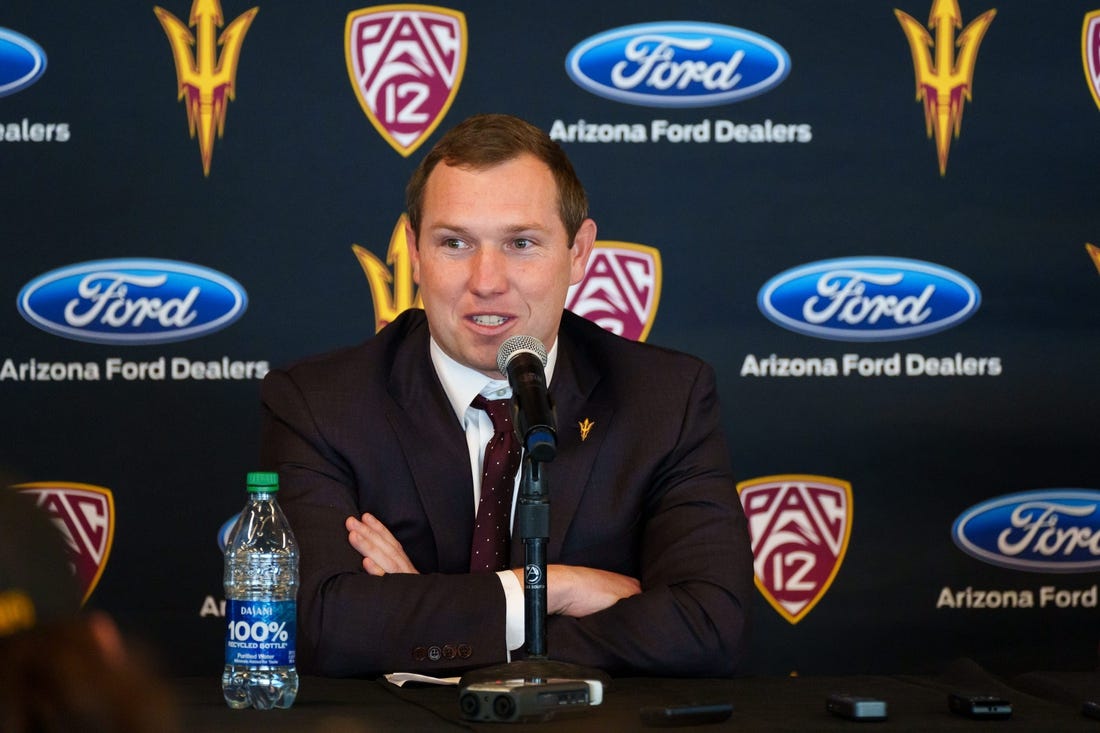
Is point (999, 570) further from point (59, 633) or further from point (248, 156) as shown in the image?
point (59, 633)

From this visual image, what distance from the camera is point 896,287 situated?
13.6ft

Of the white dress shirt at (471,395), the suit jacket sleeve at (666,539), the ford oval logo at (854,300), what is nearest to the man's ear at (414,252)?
the white dress shirt at (471,395)

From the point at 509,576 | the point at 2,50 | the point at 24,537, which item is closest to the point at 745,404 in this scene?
the point at 509,576

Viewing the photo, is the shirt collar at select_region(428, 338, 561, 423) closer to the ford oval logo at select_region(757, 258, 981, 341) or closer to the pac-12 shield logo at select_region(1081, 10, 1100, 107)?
the ford oval logo at select_region(757, 258, 981, 341)

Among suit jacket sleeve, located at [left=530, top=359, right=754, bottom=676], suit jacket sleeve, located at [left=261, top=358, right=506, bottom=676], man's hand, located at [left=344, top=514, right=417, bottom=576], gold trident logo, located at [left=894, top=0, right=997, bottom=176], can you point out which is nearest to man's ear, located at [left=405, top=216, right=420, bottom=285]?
suit jacket sleeve, located at [left=261, top=358, right=506, bottom=676]

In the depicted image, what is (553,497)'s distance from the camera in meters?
3.03

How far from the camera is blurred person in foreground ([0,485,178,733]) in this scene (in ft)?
2.57

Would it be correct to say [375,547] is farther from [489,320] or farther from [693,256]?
[693,256]

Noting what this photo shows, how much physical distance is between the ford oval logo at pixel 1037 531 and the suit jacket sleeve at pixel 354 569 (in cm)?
184

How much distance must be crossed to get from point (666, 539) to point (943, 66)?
197cm

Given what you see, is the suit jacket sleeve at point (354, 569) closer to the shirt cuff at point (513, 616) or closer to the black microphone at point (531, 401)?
the shirt cuff at point (513, 616)

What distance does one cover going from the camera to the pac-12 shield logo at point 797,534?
13.5ft

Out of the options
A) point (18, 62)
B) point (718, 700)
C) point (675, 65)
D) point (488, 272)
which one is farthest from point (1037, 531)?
point (18, 62)

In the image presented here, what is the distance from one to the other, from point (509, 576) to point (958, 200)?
2.18m
